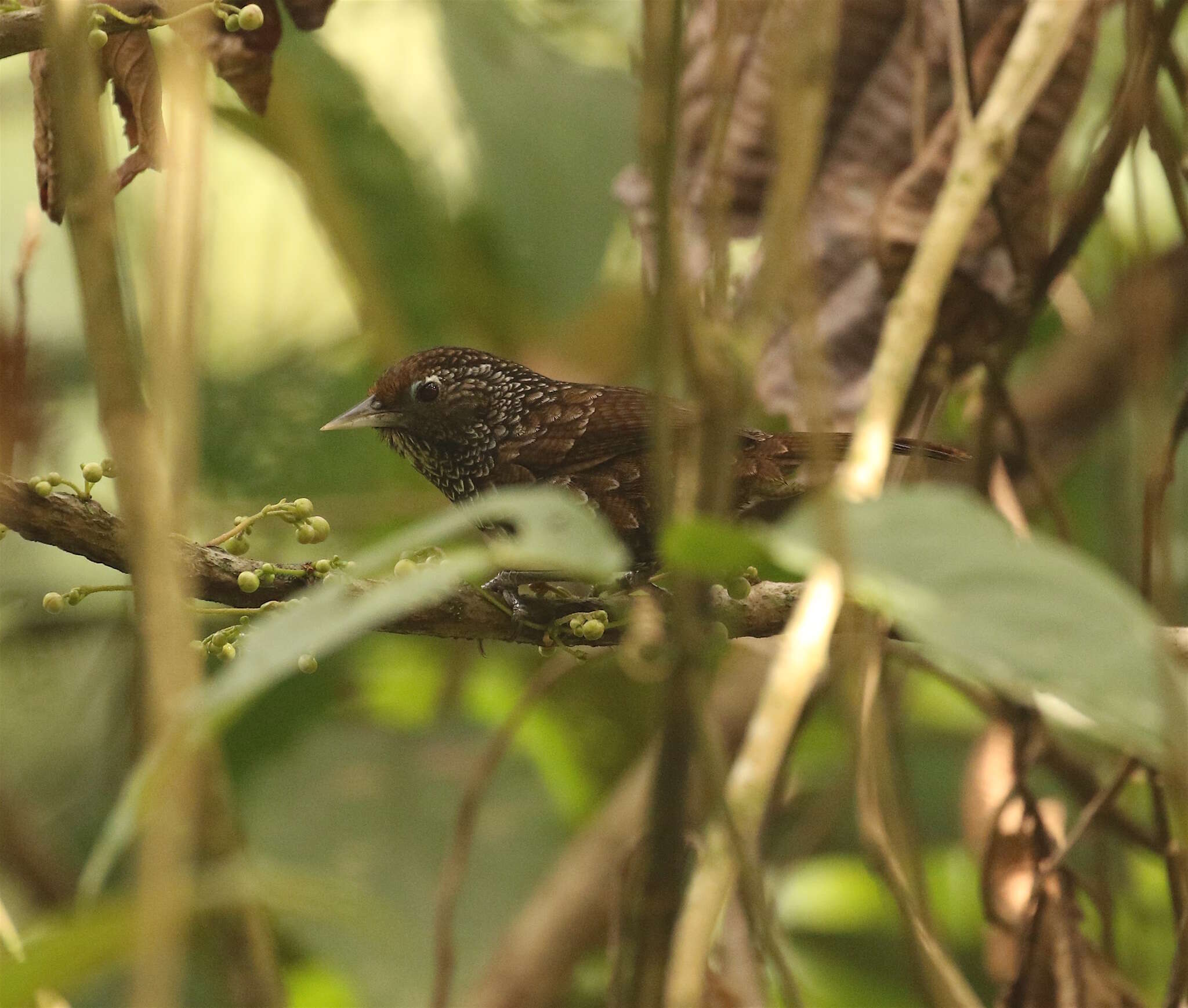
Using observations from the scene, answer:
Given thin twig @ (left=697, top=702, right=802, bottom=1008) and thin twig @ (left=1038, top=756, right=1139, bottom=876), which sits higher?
thin twig @ (left=697, top=702, right=802, bottom=1008)

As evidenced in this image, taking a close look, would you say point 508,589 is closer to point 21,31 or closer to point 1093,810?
point 21,31

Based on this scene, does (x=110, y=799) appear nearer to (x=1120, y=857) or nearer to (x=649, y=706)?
(x=649, y=706)

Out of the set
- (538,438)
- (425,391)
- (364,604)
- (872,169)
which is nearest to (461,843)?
(538,438)

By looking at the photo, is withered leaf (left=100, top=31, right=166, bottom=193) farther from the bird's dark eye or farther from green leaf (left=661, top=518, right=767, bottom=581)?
green leaf (left=661, top=518, right=767, bottom=581)

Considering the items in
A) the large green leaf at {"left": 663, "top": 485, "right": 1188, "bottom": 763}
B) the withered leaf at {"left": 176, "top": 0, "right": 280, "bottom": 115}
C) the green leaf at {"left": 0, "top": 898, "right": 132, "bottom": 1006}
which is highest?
the large green leaf at {"left": 663, "top": 485, "right": 1188, "bottom": 763}

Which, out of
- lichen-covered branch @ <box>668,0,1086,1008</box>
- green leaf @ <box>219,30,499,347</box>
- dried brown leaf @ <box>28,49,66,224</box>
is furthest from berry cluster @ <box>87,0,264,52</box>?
green leaf @ <box>219,30,499,347</box>

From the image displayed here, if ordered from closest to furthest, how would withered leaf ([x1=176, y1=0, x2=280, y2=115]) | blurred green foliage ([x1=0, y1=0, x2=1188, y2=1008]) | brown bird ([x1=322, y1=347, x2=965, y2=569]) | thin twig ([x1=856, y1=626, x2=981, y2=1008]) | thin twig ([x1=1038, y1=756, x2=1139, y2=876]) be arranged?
thin twig ([x1=856, y1=626, x2=981, y2=1008]) → withered leaf ([x1=176, y1=0, x2=280, y2=115]) → thin twig ([x1=1038, y1=756, x2=1139, y2=876]) → brown bird ([x1=322, y1=347, x2=965, y2=569]) → blurred green foliage ([x1=0, y1=0, x2=1188, y2=1008])

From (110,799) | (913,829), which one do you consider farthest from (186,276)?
(110,799)
